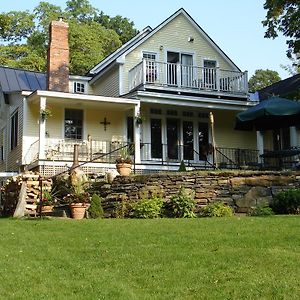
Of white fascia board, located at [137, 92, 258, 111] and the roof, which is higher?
the roof

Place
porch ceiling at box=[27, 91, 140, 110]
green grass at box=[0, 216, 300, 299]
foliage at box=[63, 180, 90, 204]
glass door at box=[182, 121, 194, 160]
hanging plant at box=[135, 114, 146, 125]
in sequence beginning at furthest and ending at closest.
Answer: glass door at box=[182, 121, 194, 160]
hanging plant at box=[135, 114, 146, 125]
porch ceiling at box=[27, 91, 140, 110]
foliage at box=[63, 180, 90, 204]
green grass at box=[0, 216, 300, 299]

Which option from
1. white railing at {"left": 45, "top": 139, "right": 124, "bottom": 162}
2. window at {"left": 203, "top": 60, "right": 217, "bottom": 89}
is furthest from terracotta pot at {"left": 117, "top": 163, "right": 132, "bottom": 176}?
window at {"left": 203, "top": 60, "right": 217, "bottom": 89}

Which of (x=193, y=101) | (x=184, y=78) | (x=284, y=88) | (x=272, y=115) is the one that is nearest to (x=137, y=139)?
(x=193, y=101)

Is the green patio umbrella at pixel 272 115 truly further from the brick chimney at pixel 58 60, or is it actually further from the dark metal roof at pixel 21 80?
the dark metal roof at pixel 21 80

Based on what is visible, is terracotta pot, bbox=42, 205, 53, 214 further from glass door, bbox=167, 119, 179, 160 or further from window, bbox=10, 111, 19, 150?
glass door, bbox=167, 119, 179, 160

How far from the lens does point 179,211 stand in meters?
13.3

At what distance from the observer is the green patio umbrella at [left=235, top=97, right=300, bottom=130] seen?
15883mm

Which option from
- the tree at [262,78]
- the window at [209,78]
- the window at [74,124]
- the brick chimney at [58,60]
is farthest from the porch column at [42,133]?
the tree at [262,78]

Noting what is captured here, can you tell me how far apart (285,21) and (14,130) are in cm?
1105

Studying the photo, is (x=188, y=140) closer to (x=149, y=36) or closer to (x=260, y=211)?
(x=149, y=36)

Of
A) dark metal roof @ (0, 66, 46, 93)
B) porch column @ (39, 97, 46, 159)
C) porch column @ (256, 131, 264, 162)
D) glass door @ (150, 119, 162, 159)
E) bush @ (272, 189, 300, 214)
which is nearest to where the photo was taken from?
bush @ (272, 189, 300, 214)

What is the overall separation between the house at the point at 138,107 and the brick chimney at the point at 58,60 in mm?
38

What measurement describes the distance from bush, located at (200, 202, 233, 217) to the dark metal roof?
12.0 meters

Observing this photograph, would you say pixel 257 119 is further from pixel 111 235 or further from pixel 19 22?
pixel 19 22
